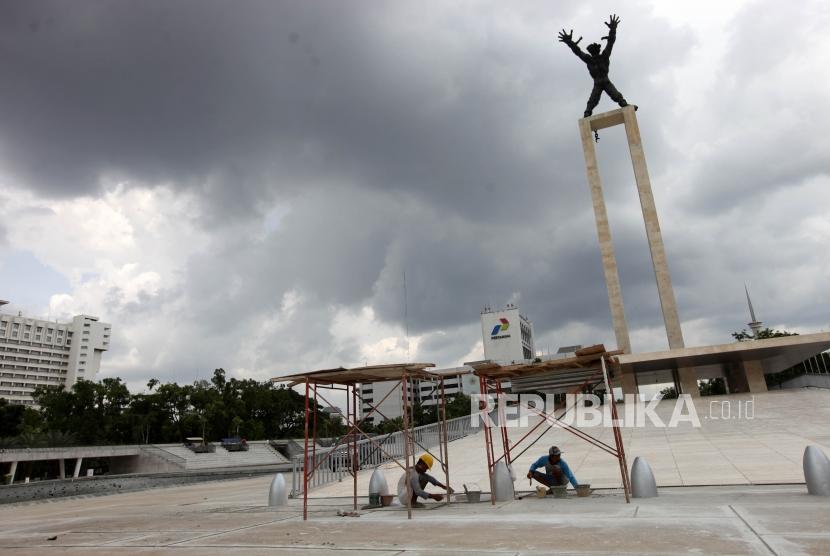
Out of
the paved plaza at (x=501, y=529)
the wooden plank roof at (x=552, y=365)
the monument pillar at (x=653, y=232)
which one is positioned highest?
the monument pillar at (x=653, y=232)

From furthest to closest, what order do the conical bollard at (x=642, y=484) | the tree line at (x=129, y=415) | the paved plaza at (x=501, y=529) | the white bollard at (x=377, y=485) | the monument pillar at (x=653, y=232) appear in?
the tree line at (x=129, y=415)
the monument pillar at (x=653, y=232)
the white bollard at (x=377, y=485)
the conical bollard at (x=642, y=484)
the paved plaza at (x=501, y=529)

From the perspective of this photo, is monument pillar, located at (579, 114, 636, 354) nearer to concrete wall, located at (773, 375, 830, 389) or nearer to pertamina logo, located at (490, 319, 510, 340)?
concrete wall, located at (773, 375, 830, 389)

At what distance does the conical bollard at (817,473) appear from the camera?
8961 millimetres

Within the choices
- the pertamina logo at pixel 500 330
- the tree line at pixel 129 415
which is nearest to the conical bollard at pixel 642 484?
the tree line at pixel 129 415

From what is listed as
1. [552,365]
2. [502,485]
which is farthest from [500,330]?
[552,365]

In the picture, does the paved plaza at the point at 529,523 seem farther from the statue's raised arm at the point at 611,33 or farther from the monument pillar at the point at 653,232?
the statue's raised arm at the point at 611,33

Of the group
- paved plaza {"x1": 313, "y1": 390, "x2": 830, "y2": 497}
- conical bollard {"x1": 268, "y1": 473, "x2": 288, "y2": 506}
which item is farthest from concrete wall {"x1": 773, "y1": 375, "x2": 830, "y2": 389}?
conical bollard {"x1": 268, "y1": 473, "x2": 288, "y2": 506}

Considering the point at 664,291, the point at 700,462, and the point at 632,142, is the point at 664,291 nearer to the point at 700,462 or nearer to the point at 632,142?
the point at 632,142

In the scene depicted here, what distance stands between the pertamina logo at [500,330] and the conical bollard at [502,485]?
128 m

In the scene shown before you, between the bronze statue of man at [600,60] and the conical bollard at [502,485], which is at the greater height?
the bronze statue of man at [600,60]

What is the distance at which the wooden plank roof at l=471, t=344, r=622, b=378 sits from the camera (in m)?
10.4

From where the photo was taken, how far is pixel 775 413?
82.6ft

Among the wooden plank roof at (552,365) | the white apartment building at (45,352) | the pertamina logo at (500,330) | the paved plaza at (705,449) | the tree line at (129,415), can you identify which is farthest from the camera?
the white apartment building at (45,352)

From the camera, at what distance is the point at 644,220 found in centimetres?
4194
